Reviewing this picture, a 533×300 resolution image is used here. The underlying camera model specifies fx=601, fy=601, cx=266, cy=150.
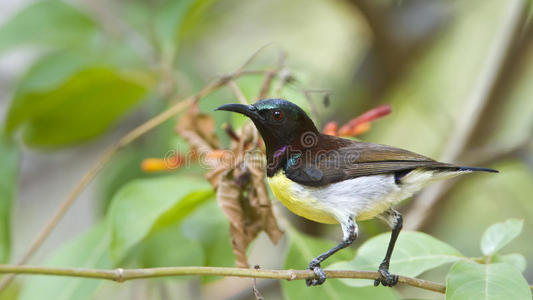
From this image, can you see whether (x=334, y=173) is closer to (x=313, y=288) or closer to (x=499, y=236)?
(x=313, y=288)

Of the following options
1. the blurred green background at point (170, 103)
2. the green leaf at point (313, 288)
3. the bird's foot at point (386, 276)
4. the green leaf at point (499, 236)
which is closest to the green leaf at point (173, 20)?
the blurred green background at point (170, 103)

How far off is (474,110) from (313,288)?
2135 millimetres

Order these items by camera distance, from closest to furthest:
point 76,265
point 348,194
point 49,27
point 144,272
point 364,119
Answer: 1. point 144,272
2. point 348,194
3. point 364,119
4. point 76,265
5. point 49,27

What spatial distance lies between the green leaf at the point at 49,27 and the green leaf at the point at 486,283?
8.52ft

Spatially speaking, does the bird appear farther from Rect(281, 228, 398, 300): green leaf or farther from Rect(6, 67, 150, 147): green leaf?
Rect(6, 67, 150, 147): green leaf

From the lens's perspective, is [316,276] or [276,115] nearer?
[316,276]

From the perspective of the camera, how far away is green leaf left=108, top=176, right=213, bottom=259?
226 centimetres

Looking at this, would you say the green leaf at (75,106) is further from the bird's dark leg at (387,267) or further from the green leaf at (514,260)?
the green leaf at (514,260)

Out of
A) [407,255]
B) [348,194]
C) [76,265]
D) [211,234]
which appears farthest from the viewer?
[211,234]

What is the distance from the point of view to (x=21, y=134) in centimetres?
353

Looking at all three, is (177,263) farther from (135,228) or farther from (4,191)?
(4,191)

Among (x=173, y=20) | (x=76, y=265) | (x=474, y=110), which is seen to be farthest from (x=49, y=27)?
(x=474, y=110)

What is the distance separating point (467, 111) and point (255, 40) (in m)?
2.84

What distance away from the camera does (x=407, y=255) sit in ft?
6.73
